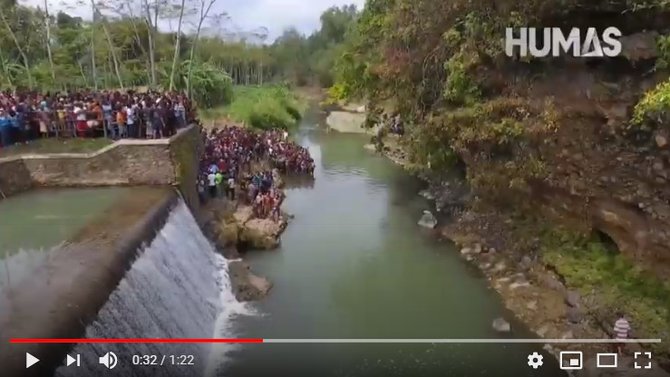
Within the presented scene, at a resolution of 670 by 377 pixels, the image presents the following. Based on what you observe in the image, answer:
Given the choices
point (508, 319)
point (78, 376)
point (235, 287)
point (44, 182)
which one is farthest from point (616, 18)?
point (44, 182)

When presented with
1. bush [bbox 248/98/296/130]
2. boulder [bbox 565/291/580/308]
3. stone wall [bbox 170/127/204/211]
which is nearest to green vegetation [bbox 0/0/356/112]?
bush [bbox 248/98/296/130]

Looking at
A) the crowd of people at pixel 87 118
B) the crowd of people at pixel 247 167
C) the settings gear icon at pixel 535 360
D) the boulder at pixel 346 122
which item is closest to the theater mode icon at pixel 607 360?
the settings gear icon at pixel 535 360

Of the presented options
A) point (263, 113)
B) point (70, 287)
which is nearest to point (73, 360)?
point (70, 287)

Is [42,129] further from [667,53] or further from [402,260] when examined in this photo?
[667,53]

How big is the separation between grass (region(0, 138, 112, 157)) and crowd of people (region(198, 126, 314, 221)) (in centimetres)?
255

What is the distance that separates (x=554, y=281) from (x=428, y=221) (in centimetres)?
466

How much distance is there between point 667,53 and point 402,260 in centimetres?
619

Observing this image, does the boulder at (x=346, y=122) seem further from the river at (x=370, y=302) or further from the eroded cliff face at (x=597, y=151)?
the eroded cliff face at (x=597, y=151)

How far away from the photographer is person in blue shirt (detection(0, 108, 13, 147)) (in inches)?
447

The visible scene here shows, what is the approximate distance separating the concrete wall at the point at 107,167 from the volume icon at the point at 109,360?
5.38m

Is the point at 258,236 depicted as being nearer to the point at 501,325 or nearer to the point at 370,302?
the point at 370,302

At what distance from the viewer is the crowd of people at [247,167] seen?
47.5 feet

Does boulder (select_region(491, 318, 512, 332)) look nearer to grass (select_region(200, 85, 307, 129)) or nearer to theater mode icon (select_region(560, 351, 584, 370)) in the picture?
theater mode icon (select_region(560, 351, 584, 370))

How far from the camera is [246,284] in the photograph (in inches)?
430
